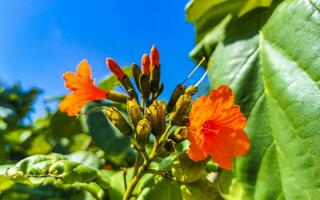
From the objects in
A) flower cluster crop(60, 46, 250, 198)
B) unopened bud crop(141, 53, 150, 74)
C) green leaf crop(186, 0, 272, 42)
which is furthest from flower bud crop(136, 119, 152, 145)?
green leaf crop(186, 0, 272, 42)

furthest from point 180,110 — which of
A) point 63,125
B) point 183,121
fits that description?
point 63,125

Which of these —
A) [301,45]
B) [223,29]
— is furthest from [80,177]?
[223,29]

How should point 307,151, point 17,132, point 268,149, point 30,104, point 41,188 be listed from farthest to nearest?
point 30,104, point 17,132, point 41,188, point 268,149, point 307,151

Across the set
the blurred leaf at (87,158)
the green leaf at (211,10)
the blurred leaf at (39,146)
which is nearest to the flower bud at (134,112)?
the blurred leaf at (87,158)

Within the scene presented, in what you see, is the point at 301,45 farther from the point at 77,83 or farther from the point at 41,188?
the point at 41,188

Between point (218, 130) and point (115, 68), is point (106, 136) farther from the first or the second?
point (218, 130)

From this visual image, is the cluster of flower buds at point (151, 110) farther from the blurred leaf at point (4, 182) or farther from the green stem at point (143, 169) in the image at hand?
the blurred leaf at point (4, 182)

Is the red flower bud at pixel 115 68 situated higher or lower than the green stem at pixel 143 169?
higher

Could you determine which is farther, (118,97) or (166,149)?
(118,97)
